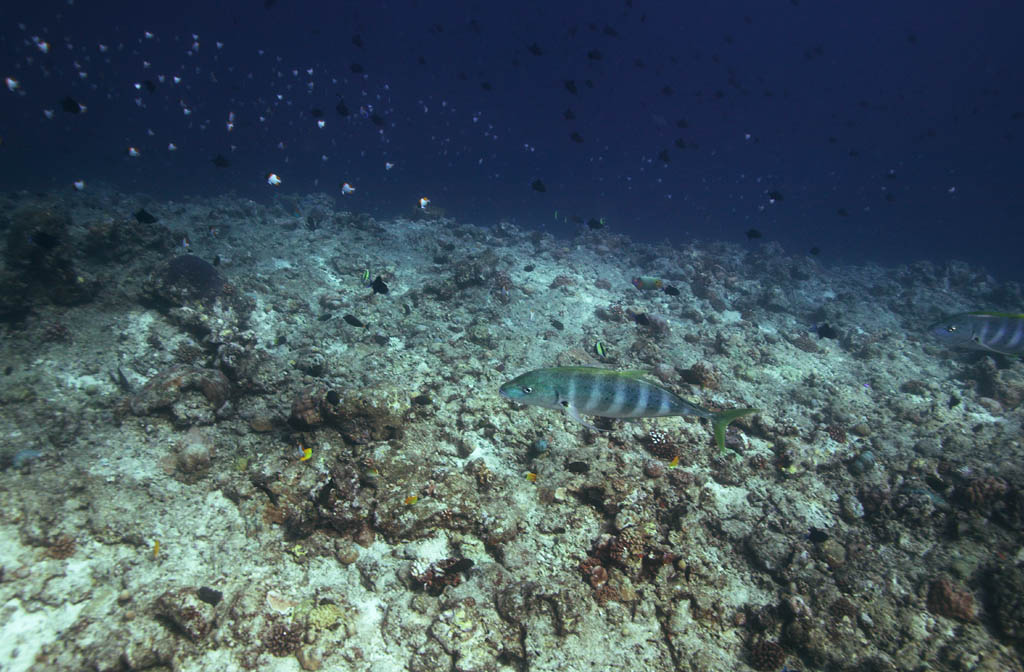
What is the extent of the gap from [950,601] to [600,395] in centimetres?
481

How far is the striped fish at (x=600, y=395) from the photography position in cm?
377

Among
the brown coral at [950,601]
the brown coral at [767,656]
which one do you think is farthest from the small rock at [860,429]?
the brown coral at [767,656]

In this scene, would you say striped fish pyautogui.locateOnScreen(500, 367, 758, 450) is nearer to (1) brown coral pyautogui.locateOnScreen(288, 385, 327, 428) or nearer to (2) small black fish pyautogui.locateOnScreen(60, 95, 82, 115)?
(1) brown coral pyautogui.locateOnScreen(288, 385, 327, 428)

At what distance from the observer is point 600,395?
12.3ft

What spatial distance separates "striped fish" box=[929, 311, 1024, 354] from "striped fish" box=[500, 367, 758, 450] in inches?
253

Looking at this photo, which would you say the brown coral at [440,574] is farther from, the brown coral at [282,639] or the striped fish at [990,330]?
the striped fish at [990,330]

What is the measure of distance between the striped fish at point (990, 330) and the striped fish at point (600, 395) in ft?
21.0

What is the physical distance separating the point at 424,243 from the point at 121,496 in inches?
553

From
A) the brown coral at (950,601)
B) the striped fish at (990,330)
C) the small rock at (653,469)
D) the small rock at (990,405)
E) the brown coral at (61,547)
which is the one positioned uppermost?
the striped fish at (990,330)

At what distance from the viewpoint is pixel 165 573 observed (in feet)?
14.9

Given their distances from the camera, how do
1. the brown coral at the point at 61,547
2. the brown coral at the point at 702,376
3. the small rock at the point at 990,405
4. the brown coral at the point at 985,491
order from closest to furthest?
the brown coral at the point at 61,547 → the brown coral at the point at 985,491 → the brown coral at the point at 702,376 → the small rock at the point at 990,405

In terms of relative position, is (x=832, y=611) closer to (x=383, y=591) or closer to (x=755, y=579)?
(x=755, y=579)

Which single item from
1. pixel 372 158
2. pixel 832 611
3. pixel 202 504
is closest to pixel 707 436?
pixel 832 611

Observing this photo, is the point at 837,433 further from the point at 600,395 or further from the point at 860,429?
the point at 600,395
